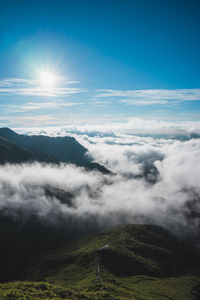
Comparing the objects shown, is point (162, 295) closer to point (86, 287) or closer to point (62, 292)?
point (86, 287)

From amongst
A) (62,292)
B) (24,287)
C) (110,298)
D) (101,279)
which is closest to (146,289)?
(101,279)

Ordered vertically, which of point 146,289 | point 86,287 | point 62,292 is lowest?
point 146,289

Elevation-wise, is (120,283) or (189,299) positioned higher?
(120,283)

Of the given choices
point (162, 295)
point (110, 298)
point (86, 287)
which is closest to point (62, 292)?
point (110, 298)

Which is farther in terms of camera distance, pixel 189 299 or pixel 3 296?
pixel 189 299

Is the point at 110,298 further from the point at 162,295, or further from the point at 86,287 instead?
the point at 162,295

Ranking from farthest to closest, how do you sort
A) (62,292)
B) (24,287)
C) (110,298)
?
1. (110,298)
2. (62,292)
3. (24,287)

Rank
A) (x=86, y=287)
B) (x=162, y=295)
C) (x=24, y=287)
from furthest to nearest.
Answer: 1. (x=162, y=295)
2. (x=86, y=287)
3. (x=24, y=287)

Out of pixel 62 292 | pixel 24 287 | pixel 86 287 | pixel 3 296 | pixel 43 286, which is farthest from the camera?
pixel 86 287

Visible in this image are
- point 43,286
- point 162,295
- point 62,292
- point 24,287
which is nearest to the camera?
point 24,287
